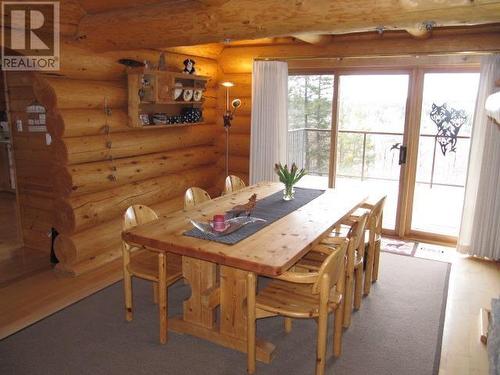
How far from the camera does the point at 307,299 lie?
2.61 meters

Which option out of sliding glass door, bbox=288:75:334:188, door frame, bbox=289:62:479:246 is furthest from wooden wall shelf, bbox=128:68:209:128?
door frame, bbox=289:62:479:246

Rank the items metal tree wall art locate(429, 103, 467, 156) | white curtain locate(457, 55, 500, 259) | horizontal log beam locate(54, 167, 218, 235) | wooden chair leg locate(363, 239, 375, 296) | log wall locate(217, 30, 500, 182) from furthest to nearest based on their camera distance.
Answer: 1. metal tree wall art locate(429, 103, 467, 156)
2. log wall locate(217, 30, 500, 182)
3. white curtain locate(457, 55, 500, 259)
4. horizontal log beam locate(54, 167, 218, 235)
5. wooden chair leg locate(363, 239, 375, 296)

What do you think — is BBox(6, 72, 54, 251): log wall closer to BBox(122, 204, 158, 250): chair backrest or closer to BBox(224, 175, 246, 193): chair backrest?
BBox(122, 204, 158, 250): chair backrest

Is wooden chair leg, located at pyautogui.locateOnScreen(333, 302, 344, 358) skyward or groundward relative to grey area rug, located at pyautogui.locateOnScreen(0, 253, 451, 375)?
skyward

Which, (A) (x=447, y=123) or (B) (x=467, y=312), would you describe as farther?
(A) (x=447, y=123)

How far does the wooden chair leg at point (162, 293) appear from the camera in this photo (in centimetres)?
281

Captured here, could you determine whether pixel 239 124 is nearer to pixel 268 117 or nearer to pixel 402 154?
pixel 268 117

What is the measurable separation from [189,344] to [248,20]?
2405mm

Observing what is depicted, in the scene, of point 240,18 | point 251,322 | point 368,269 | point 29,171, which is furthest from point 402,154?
point 29,171

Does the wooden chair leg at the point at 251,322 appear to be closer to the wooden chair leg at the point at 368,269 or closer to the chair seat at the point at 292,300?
the chair seat at the point at 292,300

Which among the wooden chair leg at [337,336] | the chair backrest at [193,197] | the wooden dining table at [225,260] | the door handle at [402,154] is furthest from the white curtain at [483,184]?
the chair backrest at [193,197]

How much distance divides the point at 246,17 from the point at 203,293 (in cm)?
206

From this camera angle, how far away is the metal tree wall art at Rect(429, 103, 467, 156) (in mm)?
4875

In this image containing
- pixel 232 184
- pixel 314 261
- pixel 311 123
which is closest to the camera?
pixel 314 261
